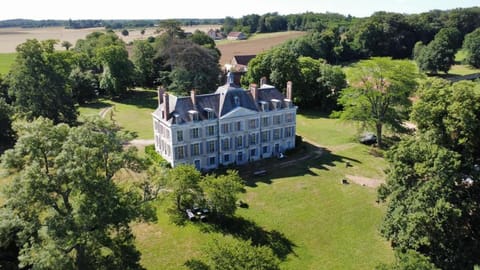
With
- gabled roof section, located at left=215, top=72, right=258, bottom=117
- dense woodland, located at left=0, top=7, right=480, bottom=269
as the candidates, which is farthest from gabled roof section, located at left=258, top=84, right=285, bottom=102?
dense woodland, located at left=0, top=7, right=480, bottom=269

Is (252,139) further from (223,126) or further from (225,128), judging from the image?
(223,126)

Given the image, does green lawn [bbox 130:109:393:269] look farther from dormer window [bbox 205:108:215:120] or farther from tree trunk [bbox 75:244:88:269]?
dormer window [bbox 205:108:215:120]

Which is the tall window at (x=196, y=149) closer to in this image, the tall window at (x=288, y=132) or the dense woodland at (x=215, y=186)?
the dense woodland at (x=215, y=186)

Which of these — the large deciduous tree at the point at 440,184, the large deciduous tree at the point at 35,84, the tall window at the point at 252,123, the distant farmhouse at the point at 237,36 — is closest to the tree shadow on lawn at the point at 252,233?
the large deciduous tree at the point at 440,184

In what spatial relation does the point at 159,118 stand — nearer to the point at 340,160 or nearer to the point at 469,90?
the point at 340,160

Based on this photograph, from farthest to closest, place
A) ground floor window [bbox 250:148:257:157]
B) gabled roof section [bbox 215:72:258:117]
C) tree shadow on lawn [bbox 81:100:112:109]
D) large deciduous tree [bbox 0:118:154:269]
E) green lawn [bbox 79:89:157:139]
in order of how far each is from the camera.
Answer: tree shadow on lawn [bbox 81:100:112:109] < green lawn [bbox 79:89:157:139] < ground floor window [bbox 250:148:257:157] < gabled roof section [bbox 215:72:258:117] < large deciduous tree [bbox 0:118:154:269]
